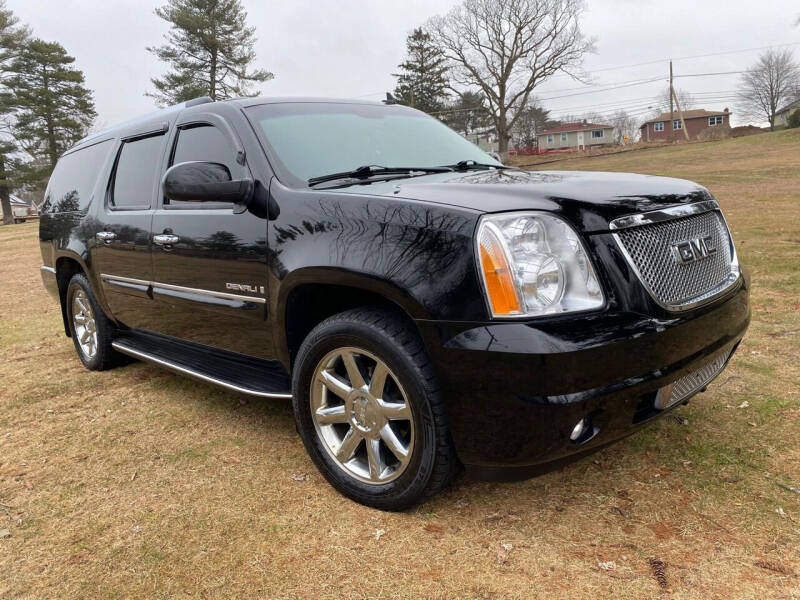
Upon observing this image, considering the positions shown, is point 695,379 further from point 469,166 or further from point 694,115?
point 694,115

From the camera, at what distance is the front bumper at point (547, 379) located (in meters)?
1.99

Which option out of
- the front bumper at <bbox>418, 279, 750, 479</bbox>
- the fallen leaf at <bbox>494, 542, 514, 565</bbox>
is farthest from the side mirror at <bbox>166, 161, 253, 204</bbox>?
the fallen leaf at <bbox>494, 542, 514, 565</bbox>

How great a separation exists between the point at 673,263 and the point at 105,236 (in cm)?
354

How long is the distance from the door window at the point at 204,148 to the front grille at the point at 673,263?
195 centimetres

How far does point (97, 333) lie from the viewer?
4.65 m

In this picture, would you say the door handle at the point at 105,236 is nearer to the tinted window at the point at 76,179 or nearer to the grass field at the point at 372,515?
the tinted window at the point at 76,179

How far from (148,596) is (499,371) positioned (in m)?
1.46

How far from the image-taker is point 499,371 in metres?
2.03

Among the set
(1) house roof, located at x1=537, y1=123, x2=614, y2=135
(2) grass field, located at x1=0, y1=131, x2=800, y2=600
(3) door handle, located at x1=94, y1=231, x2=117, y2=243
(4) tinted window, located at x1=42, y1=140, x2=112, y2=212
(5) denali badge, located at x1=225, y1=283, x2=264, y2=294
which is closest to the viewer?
(2) grass field, located at x1=0, y1=131, x2=800, y2=600

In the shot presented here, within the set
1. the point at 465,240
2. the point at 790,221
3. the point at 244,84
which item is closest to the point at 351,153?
the point at 465,240

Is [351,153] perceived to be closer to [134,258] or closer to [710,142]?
[134,258]

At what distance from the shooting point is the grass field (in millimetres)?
2102

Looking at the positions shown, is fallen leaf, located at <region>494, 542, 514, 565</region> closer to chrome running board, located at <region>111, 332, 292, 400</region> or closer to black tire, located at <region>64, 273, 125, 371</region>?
chrome running board, located at <region>111, 332, 292, 400</region>

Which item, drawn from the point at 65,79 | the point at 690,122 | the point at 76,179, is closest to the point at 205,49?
the point at 65,79
